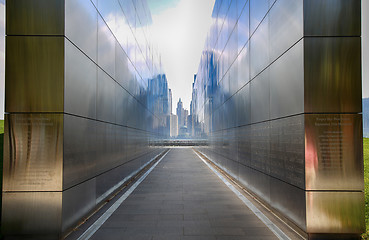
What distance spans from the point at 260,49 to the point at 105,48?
15.4 ft

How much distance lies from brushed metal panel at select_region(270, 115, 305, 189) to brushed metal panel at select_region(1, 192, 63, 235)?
15.6 feet

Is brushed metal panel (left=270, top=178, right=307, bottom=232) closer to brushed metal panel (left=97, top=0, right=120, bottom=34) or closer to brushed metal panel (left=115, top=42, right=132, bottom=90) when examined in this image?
brushed metal panel (left=115, top=42, right=132, bottom=90)

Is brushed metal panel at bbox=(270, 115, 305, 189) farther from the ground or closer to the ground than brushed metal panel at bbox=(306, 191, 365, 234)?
farther from the ground

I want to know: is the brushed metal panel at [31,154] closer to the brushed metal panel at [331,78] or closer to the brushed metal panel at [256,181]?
the brushed metal panel at [331,78]

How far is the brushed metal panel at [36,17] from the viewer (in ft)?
16.4

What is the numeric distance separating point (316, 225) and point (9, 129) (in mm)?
6183

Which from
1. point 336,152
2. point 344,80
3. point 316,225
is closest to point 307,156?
point 336,152

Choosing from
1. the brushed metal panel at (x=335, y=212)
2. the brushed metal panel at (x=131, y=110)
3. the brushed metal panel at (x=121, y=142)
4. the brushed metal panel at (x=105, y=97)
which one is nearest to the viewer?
the brushed metal panel at (x=335, y=212)

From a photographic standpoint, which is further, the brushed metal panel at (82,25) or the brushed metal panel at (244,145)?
the brushed metal panel at (244,145)

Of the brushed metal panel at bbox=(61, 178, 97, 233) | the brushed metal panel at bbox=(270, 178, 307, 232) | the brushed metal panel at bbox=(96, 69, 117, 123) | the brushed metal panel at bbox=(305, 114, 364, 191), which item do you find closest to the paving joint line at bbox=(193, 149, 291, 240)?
the brushed metal panel at bbox=(270, 178, 307, 232)

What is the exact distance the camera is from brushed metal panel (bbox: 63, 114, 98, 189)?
514 cm

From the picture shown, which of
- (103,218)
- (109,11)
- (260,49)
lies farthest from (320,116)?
(109,11)

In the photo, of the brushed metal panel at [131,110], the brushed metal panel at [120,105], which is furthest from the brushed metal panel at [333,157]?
the brushed metal panel at [131,110]

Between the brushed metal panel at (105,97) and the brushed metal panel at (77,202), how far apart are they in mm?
1952
